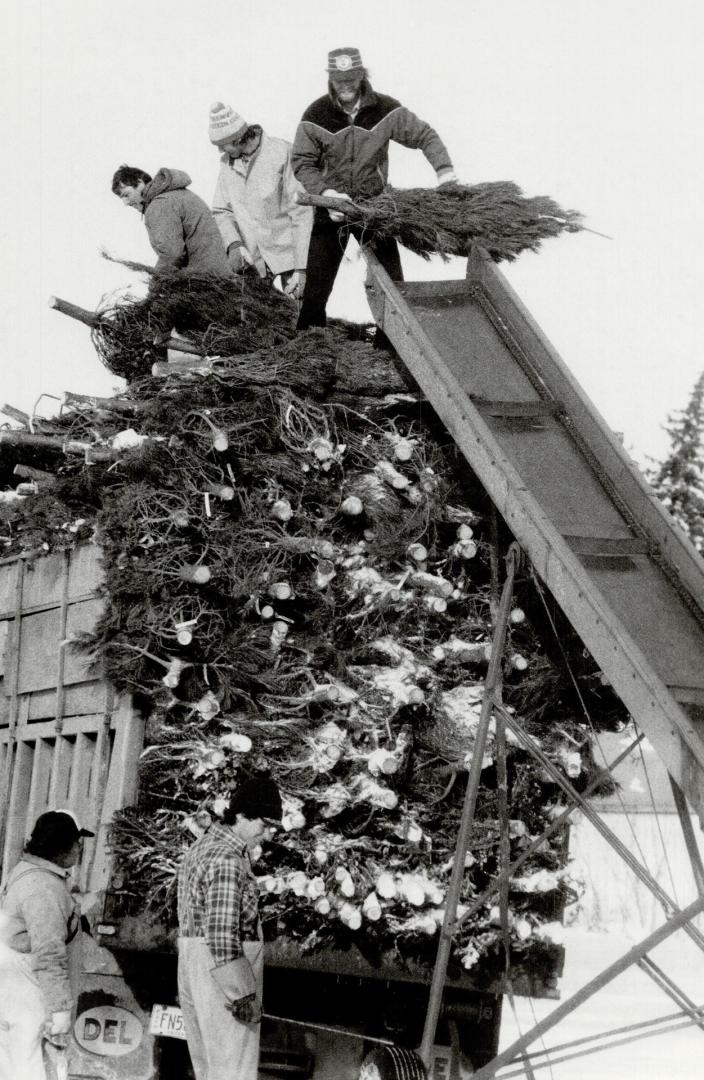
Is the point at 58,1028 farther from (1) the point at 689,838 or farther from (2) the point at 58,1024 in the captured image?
(1) the point at 689,838

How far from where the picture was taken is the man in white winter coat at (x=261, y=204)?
10.4m

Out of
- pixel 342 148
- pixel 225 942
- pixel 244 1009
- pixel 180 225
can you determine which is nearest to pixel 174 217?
pixel 180 225

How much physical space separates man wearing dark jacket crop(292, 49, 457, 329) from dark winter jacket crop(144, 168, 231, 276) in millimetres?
1389

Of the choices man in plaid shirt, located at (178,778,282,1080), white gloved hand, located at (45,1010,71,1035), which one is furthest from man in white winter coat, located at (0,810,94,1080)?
man in plaid shirt, located at (178,778,282,1080)

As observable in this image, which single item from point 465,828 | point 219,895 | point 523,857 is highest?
point 465,828

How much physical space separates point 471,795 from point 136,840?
1.86 meters

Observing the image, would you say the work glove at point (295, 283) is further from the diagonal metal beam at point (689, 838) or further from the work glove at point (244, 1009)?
the work glove at point (244, 1009)

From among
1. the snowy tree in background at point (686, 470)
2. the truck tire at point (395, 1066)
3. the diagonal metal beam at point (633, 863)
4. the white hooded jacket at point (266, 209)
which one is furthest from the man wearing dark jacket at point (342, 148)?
the snowy tree in background at point (686, 470)

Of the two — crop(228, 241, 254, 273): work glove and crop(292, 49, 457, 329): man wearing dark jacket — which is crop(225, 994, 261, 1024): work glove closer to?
crop(292, 49, 457, 329): man wearing dark jacket

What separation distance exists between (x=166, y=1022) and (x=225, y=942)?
4.67ft

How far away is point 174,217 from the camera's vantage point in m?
10.2

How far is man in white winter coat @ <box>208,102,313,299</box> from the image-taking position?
34.2ft

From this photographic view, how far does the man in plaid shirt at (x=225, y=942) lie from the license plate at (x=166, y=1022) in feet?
2.83

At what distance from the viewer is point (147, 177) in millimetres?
10594
